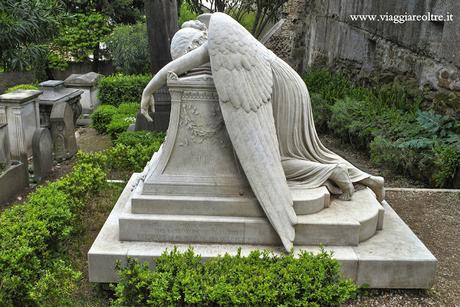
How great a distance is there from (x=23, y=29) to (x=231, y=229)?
6341 mm

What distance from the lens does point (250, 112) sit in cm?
420

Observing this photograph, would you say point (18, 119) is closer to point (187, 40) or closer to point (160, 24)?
point (160, 24)

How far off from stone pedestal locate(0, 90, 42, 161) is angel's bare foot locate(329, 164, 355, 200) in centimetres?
541

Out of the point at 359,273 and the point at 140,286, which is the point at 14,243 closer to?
the point at 140,286

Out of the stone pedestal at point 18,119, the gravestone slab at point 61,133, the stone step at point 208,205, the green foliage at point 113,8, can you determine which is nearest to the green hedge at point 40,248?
the stone step at point 208,205

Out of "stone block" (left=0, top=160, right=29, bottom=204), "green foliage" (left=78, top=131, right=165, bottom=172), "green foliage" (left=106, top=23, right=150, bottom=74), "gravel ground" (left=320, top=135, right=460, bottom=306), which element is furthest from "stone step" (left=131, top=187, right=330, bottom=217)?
"green foliage" (left=106, top=23, right=150, bottom=74)

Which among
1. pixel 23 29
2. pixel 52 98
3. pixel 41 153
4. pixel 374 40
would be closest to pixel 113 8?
pixel 52 98

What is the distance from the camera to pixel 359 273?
4.22m

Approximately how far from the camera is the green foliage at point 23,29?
859 cm

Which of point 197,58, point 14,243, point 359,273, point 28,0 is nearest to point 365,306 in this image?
point 359,273

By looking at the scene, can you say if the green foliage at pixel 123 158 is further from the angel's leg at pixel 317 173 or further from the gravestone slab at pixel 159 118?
the angel's leg at pixel 317 173

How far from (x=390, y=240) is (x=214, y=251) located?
1.65 metres

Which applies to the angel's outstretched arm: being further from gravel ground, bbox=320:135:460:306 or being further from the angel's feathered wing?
gravel ground, bbox=320:135:460:306

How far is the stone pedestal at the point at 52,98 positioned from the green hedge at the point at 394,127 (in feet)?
17.1
